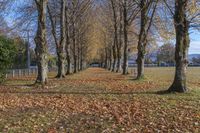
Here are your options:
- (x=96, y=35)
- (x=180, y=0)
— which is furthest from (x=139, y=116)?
(x=96, y=35)

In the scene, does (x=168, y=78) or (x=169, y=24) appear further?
(x=168, y=78)

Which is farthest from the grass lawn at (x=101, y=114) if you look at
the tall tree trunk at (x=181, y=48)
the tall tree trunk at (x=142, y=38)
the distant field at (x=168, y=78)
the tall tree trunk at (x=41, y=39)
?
the tall tree trunk at (x=142, y=38)

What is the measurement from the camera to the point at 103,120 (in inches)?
417

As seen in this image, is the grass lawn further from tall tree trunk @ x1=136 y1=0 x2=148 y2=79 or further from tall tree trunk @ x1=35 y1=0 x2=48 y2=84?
tall tree trunk @ x1=136 y1=0 x2=148 y2=79

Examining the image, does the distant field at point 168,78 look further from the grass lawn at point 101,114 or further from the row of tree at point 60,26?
the grass lawn at point 101,114

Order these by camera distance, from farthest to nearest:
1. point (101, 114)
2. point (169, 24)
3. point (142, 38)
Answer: point (169, 24) → point (142, 38) → point (101, 114)

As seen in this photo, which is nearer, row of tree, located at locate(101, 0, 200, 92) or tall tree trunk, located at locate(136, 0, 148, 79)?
row of tree, located at locate(101, 0, 200, 92)

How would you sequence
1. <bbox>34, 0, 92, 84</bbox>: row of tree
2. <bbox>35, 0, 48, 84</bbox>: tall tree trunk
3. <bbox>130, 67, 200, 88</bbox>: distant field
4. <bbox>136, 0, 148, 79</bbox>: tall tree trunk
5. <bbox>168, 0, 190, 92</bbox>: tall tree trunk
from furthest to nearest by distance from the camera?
<bbox>136, 0, 148, 79</bbox>: tall tree trunk
<bbox>130, 67, 200, 88</bbox>: distant field
<bbox>34, 0, 92, 84</bbox>: row of tree
<bbox>35, 0, 48, 84</bbox>: tall tree trunk
<bbox>168, 0, 190, 92</bbox>: tall tree trunk

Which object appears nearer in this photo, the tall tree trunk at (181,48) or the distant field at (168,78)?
the tall tree trunk at (181,48)

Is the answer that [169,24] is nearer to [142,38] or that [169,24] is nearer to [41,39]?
[142,38]

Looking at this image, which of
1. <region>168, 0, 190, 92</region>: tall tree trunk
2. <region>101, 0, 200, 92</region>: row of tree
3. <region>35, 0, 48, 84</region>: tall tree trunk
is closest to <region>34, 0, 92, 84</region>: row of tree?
<region>35, 0, 48, 84</region>: tall tree trunk

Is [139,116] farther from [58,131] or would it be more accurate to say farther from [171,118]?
[58,131]

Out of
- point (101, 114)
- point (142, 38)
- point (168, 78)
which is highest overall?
point (142, 38)

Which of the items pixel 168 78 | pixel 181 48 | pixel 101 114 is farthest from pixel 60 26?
pixel 101 114
